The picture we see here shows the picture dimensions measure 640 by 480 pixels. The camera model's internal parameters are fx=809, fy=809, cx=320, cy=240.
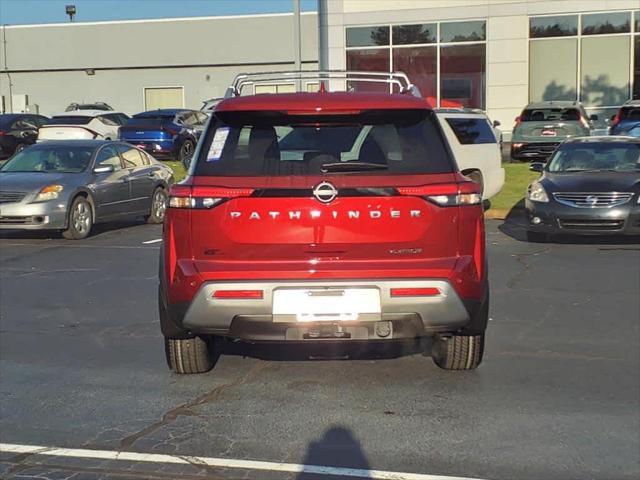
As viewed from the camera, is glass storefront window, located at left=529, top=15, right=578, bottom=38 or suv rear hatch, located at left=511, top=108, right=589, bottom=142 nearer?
suv rear hatch, located at left=511, top=108, right=589, bottom=142

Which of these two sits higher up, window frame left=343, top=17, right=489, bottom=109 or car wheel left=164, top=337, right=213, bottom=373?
window frame left=343, top=17, right=489, bottom=109

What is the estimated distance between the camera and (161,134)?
75.0 feet

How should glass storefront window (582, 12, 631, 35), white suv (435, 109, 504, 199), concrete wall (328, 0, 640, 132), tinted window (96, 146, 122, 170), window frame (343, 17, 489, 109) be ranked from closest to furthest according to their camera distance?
tinted window (96, 146, 122, 170), white suv (435, 109, 504, 199), glass storefront window (582, 12, 631, 35), concrete wall (328, 0, 640, 132), window frame (343, 17, 489, 109)

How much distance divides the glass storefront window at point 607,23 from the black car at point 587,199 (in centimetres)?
1793

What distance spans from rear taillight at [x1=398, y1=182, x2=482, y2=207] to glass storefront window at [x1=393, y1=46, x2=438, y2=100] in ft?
85.5

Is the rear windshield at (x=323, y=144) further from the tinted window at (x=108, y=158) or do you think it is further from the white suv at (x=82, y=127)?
the white suv at (x=82, y=127)

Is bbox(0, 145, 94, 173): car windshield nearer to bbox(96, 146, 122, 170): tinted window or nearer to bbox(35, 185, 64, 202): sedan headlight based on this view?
bbox(96, 146, 122, 170): tinted window

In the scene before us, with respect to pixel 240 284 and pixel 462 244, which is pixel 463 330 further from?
pixel 240 284

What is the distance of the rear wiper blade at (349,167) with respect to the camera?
4.61 metres

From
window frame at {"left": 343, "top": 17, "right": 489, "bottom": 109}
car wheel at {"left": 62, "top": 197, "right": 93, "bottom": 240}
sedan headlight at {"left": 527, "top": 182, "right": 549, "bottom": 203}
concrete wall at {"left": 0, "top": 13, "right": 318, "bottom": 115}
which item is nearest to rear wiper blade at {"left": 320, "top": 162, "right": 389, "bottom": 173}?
sedan headlight at {"left": 527, "top": 182, "right": 549, "bottom": 203}

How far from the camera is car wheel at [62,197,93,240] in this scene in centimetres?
1223

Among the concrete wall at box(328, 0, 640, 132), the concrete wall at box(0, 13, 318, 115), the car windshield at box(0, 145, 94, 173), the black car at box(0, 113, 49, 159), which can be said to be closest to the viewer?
the car windshield at box(0, 145, 94, 173)

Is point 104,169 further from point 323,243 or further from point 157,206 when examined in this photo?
point 323,243

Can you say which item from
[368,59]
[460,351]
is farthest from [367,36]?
[460,351]
